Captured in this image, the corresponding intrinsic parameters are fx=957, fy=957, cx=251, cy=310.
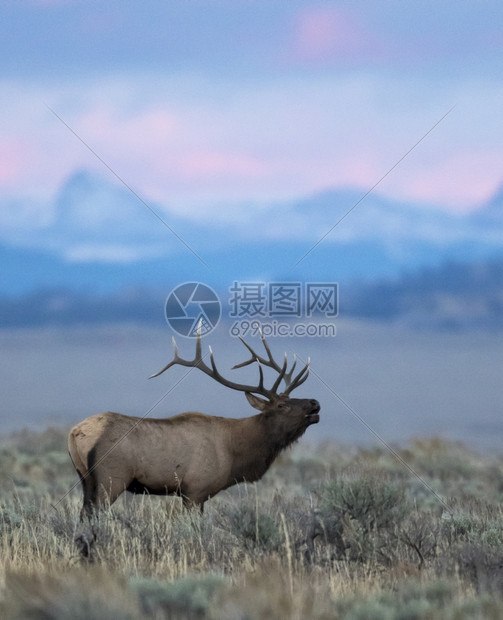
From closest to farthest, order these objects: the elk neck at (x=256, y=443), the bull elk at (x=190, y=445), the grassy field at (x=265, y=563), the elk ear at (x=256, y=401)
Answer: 1. the grassy field at (x=265, y=563)
2. the bull elk at (x=190, y=445)
3. the elk neck at (x=256, y=443)
4. the elk ear at (x=256, y=401)

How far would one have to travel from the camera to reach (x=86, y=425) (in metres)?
11.7

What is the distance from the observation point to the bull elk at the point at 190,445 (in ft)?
37.9

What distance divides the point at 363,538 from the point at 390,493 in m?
0.97

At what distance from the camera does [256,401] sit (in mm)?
12945

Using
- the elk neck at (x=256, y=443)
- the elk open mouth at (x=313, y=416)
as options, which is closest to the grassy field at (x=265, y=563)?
the elk neck at (x=256, y=443)

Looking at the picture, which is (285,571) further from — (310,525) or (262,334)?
(262,334)

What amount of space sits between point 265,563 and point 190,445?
13.5 feet

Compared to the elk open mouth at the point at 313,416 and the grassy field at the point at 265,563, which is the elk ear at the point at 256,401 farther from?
the grassy field at the point at 265,563

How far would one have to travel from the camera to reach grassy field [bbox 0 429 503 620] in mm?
6117

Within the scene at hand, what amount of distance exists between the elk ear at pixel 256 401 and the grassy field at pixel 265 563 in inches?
48.9

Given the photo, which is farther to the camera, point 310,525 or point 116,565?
point 310,525

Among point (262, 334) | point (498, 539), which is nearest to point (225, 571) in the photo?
point (498, 539)

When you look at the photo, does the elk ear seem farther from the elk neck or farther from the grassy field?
the grassy field

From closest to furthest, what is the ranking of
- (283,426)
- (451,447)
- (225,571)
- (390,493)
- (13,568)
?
(13,568) < (225,571) < (390,493) < (283,426) < (451,447)
